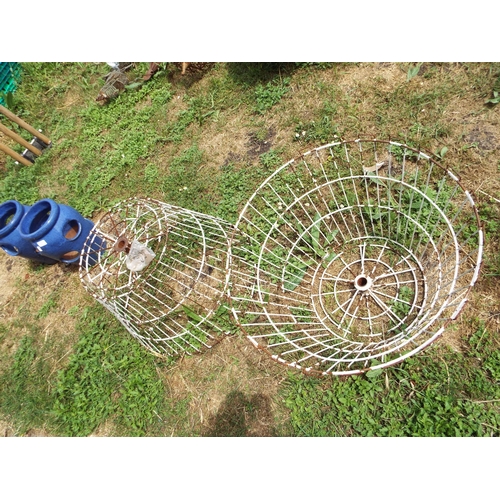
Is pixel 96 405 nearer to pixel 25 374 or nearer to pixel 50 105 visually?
pixel 25 374

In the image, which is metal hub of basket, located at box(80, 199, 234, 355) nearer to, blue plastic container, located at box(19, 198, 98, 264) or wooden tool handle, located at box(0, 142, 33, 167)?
blue plastic container, located at box(19, 198, 98, 264)

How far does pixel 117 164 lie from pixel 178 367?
7.09 ft

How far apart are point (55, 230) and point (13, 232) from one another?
414mm

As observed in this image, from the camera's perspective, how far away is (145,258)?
218 cm

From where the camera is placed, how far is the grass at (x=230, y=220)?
7.20 ft

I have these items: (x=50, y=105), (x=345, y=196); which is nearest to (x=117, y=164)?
(x=50, y=105)

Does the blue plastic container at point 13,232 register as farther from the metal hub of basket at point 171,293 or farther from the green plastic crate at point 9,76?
the green plastic crate at point 9,76

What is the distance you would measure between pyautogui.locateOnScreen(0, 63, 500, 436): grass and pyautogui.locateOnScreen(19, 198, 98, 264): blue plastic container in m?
0.45

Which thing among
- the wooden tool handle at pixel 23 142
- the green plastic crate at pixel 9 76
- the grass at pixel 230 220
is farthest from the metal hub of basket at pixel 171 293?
the green plastic crate at pixel 9 76

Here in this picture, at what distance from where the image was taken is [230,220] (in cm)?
301

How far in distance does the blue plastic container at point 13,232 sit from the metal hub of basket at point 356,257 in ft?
5.82

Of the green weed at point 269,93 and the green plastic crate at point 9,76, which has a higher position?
the green plastic crate at point 9,76

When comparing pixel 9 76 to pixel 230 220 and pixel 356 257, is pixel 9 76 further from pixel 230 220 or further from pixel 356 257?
pixel 356 257

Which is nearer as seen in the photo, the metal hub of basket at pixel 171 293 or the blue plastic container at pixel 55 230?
the metal hub of basket at pixel 171 293
